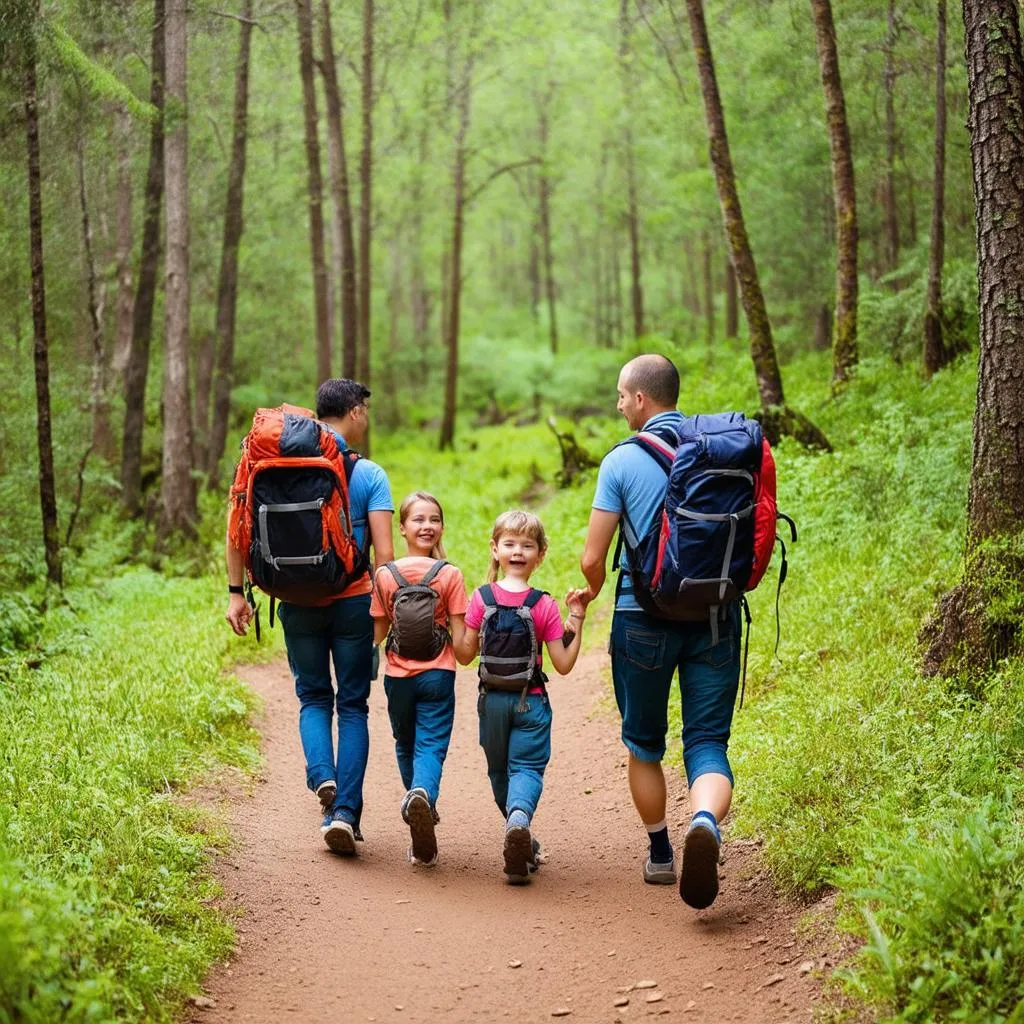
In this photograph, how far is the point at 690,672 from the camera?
4.82 metres

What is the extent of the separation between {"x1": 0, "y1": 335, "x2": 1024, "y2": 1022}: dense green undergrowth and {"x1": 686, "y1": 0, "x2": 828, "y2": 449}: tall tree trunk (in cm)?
173

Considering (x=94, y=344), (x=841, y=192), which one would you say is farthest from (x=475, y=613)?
(x=94, y=344)

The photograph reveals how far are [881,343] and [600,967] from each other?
1434 cm

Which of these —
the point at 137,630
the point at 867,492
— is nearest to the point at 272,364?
the point at 137,630

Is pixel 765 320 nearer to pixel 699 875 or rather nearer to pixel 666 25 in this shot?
pixel 699 875

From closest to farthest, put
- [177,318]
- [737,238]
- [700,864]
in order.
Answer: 1. [700,864]
2. [737,238]
3. [177,318]

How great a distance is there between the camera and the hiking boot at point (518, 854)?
16.8ft

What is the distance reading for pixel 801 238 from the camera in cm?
2273

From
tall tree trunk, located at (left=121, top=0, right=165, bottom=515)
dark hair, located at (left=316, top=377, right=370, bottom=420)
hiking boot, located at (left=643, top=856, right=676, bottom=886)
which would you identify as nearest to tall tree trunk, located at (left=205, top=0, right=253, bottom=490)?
tall tree trunk, located at (left=121, top=0, right=165, bottom=515)

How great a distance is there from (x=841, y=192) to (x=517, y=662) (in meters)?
12.1

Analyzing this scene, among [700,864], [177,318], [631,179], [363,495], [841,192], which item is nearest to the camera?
[700,864]

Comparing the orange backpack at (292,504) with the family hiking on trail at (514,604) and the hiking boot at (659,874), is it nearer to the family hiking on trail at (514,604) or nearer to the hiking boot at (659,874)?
the family hiking on trail at (514,604)

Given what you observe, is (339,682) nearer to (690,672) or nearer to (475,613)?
(475,613)

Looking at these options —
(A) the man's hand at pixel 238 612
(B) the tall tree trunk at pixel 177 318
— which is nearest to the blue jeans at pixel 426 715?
(A) the man's hand at pixel 238 612
